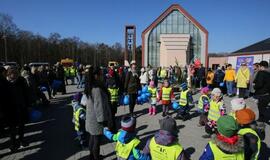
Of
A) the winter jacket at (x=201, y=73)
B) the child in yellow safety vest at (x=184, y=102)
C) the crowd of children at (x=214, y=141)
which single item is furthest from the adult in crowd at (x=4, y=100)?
the winter jacket at (x=201, y=73)

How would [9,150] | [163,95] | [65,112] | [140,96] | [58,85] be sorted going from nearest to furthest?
[9,150]
[163,95]
[65,112]
[140,96]
[58,85]

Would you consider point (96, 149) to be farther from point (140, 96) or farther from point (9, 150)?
point (140, 96)

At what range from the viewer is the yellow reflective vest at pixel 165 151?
294 centimetres

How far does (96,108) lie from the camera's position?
4301mm

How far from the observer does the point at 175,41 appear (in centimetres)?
3366

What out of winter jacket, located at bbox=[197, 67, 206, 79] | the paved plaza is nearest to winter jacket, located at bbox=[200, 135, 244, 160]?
the paved plaza

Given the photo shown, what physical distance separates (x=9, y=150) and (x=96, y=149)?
102 inches

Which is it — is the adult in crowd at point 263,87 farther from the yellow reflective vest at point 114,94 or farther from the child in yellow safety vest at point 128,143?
the child in yellow safety vest at point 128,143

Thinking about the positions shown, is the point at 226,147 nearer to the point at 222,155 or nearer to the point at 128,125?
the point at 222,155

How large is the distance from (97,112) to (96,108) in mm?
77

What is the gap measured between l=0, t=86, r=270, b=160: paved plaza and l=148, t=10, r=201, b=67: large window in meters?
27.0

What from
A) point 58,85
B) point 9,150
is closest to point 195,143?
point 9,150

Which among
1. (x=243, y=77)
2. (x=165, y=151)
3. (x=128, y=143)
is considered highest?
(x=243, y=77)

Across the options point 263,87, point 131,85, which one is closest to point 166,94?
point 131,85
